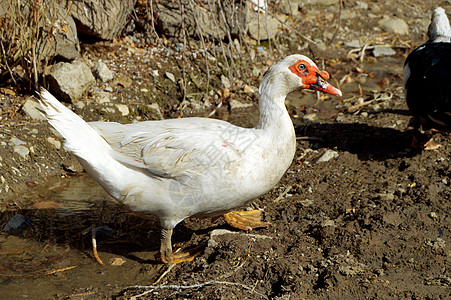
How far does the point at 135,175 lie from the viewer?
10.6 ft

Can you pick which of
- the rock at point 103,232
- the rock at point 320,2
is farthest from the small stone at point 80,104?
the rock at point 320,2

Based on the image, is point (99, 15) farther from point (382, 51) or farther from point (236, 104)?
point (382, 51)

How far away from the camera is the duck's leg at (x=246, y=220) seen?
3642 mm

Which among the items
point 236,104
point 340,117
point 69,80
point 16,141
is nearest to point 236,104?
point 236,104

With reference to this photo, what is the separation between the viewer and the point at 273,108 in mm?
3361

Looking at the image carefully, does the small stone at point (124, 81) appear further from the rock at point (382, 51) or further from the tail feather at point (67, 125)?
the rock at point (382, 51)

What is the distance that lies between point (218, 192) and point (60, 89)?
2.68m

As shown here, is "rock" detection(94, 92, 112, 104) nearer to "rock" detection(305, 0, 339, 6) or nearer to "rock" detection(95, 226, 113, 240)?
"rock" detection(95, 226, 113, 240)

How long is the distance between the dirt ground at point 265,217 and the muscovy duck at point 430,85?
0.33 meters

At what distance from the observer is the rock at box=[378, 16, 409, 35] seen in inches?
313

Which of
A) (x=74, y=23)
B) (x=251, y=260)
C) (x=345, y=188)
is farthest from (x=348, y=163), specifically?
(x=74, y=23)

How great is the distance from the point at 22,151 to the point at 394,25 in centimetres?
620

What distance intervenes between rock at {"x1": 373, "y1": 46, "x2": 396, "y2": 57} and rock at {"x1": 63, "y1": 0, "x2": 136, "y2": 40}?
376cm

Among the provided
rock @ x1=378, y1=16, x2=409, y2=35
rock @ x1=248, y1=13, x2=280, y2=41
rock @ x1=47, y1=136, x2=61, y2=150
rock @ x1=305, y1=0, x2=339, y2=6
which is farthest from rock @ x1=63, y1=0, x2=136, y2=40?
rock @ x1=378, y1=16, x2=409, y2=35
